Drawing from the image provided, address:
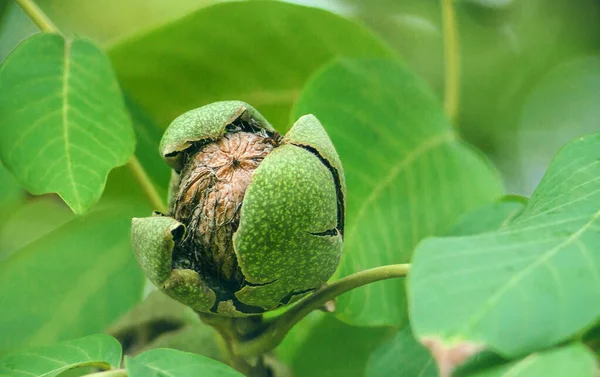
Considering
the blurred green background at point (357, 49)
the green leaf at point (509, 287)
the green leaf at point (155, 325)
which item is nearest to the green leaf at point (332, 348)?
the blurred green background at point (357, 49)

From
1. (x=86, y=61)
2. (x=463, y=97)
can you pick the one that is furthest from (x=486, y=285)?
(x=463, y=97)

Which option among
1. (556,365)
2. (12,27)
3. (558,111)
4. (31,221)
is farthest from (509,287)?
(558,111)

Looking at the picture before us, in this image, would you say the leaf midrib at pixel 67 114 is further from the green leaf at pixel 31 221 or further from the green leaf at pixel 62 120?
the green leaf at pixel 31 221

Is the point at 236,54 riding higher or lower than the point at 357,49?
higher

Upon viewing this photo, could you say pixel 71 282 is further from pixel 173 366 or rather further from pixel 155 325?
pixel 173 366

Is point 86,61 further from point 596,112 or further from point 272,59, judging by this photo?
point 596,112
